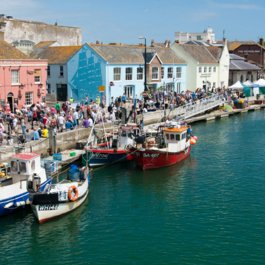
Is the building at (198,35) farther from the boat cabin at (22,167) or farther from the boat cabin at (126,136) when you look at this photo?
the boat cabin at (22,167)

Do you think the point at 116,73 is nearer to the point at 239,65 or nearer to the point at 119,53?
the point at 119,53

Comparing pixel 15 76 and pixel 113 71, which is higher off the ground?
pixel 113 71

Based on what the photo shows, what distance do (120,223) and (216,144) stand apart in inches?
801

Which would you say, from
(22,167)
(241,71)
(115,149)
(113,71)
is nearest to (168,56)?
(113,71)

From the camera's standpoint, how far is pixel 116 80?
54938 millimetres

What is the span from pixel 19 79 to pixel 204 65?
34.8m

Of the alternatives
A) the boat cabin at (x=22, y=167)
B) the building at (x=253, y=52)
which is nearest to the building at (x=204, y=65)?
the building at (x=253, y=52)

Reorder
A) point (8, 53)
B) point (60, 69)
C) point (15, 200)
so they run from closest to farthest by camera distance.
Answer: point (15, 200) < point (8, 53) < point (60, 69)

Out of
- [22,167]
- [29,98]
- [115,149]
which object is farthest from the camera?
[29,98]

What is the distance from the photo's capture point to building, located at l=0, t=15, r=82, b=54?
6056cm

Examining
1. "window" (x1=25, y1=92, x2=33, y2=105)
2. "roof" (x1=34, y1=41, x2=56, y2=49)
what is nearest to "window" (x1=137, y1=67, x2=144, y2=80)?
"roof" (x1=34, y1=41, x2=56, y2=49)

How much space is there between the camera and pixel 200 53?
71.6 m

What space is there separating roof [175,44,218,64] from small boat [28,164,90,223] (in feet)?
154

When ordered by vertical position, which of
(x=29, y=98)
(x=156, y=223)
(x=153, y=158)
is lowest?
(x=156, y=223)
